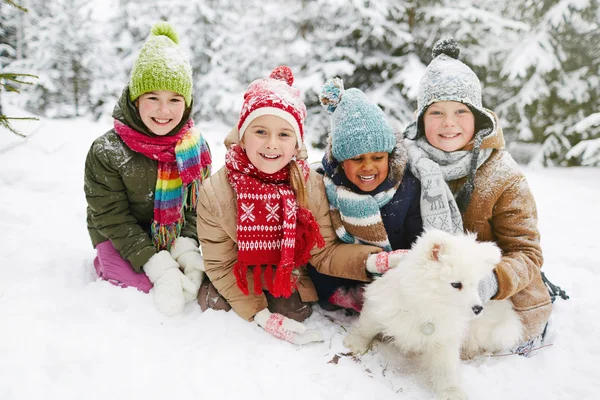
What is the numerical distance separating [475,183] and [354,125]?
950 millimetres

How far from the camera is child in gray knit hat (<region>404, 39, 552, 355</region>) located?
237cm

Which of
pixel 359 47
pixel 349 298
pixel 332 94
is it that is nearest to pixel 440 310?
pixel 349 298

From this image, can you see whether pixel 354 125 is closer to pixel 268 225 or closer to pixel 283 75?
pixel 283 75

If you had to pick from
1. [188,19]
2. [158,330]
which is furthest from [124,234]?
[188,19]

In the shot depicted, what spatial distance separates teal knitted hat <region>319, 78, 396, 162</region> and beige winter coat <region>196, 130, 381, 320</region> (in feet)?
1.27

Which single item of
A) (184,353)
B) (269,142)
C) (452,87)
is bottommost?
(184,353)

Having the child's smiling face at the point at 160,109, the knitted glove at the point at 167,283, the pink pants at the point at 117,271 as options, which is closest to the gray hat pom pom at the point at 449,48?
the child's smiling face at the point at 160,109

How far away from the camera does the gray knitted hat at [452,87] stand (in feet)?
8.00

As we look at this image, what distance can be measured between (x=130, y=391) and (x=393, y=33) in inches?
327

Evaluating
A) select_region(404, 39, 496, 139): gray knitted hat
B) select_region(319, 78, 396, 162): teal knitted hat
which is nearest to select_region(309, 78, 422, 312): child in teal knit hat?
select_region(319, 78, 396, 162): teal knitted hat

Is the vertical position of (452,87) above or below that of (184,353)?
above

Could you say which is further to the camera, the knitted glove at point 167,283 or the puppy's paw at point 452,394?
the knitted glove at point 167,283

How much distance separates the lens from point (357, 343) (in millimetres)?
2348

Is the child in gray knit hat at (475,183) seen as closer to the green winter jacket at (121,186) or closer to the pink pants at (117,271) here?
the green winter jacket at (121,186)
